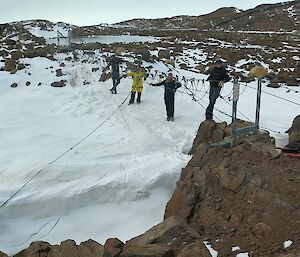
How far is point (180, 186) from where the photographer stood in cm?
647

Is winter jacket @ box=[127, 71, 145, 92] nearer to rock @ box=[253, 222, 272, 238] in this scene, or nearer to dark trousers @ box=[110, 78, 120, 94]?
dark trousers @ box=[110, 78, 120, 94]

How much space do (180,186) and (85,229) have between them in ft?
5.79

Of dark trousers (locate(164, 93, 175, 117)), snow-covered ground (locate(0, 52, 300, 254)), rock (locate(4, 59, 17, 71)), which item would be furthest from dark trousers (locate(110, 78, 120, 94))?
rock (locate(4, 59, 17, 71))

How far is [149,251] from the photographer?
4.78 metres

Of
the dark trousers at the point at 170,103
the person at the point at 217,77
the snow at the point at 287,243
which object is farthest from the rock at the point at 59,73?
the snow at the point at 287,243

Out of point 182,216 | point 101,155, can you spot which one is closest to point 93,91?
point 101,155

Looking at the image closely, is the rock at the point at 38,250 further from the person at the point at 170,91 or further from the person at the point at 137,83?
the person at the point at 137,83

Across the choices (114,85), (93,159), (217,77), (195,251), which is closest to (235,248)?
(195,251)

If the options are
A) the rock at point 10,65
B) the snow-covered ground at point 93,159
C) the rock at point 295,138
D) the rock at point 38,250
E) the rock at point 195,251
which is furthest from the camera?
the rock at point 10,65

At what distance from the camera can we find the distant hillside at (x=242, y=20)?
55469mm

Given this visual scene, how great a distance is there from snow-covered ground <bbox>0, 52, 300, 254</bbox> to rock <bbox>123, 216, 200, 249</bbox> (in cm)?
137

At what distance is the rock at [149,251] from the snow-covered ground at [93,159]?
Result: 175 centimetres

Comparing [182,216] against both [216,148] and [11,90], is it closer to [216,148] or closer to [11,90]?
[216,148]

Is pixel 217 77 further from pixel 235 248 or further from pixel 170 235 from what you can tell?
pixel 235 248
